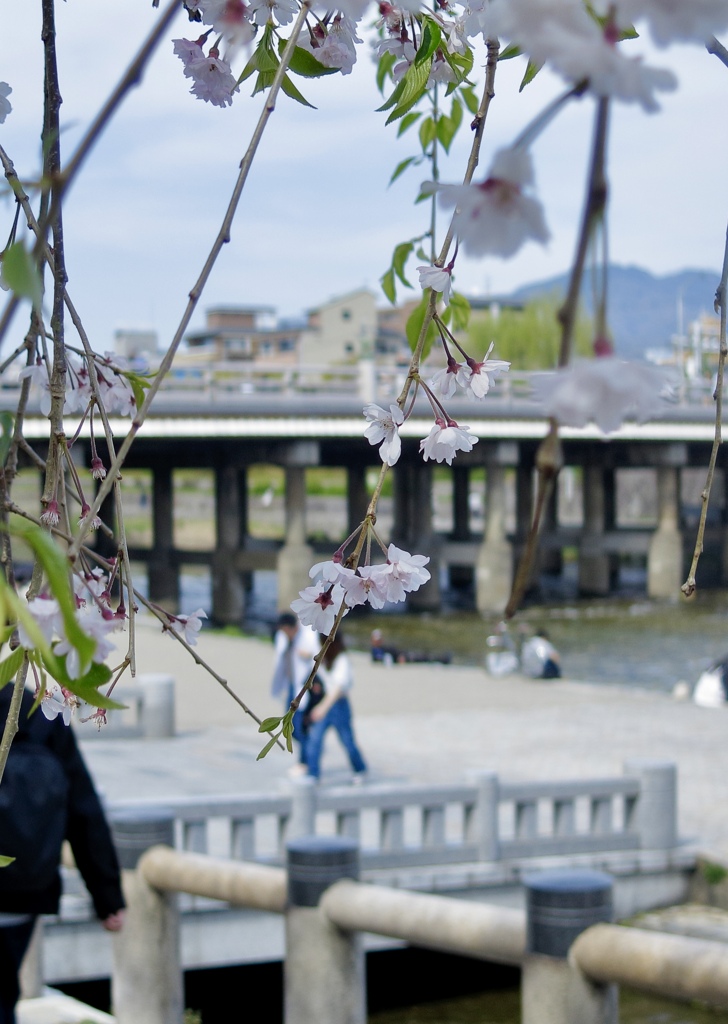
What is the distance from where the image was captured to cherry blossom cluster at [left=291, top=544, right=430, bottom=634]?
Result: 4.19 ft

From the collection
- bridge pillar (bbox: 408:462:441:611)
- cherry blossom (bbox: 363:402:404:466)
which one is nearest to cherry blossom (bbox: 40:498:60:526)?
cherry blossom (bbox: 363:402:404:466)

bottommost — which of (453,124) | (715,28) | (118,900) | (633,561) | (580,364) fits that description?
(633,561)

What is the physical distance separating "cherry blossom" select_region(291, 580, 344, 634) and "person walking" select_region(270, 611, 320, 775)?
9.25 meters

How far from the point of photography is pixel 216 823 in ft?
34.5

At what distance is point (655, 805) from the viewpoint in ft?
31.6

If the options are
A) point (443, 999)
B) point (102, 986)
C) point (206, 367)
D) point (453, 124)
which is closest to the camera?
point (453, 124)

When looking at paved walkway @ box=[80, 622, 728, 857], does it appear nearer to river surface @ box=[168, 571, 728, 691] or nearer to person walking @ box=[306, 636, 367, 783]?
person walking @ box=[306, 636, 367, 783]

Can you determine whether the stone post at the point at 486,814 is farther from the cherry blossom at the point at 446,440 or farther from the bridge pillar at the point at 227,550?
the bridge pillar at the point at 227,550

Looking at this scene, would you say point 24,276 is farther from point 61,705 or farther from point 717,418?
point 61,705

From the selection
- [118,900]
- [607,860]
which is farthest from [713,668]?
[118,900]

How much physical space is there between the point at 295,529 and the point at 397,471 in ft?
25.6

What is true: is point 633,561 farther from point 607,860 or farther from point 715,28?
point 715,28

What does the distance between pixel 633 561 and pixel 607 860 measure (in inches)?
1948

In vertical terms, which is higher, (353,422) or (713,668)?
(353,422)
